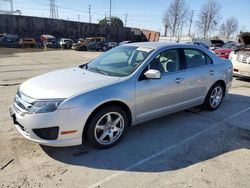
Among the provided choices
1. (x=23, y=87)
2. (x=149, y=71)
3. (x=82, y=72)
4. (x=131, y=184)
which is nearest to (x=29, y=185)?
(x=131, y=184)

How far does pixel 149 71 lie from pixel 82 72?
1.15 meters

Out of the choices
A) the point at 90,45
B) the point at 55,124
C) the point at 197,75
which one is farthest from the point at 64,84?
the point at 90,45

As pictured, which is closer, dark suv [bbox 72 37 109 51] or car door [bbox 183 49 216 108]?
car door [bbox 183 49 216 108]

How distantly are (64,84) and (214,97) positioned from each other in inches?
139

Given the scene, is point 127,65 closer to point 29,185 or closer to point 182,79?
point 182,79

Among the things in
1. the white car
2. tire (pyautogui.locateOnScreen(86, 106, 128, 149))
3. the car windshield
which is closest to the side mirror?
the car windshield

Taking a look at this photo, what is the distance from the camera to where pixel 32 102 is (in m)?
3.22

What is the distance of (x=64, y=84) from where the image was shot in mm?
3555

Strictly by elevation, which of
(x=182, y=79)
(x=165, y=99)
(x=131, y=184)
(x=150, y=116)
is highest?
(x=182, y=79)

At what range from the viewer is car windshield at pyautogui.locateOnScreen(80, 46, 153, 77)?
159 inches

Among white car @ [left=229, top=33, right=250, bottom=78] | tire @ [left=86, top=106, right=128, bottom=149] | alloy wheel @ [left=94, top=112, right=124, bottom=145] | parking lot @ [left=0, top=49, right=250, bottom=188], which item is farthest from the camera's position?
white car @ [left=229, top=33, right=250, bottom=78]

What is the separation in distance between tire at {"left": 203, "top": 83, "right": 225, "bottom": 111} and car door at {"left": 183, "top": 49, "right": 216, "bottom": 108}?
0.63ft

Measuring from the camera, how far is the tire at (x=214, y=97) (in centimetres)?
540

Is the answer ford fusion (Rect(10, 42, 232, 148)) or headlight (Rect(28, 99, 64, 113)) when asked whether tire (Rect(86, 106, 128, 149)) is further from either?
headlight (Rect(28, 99, 64, 113))
